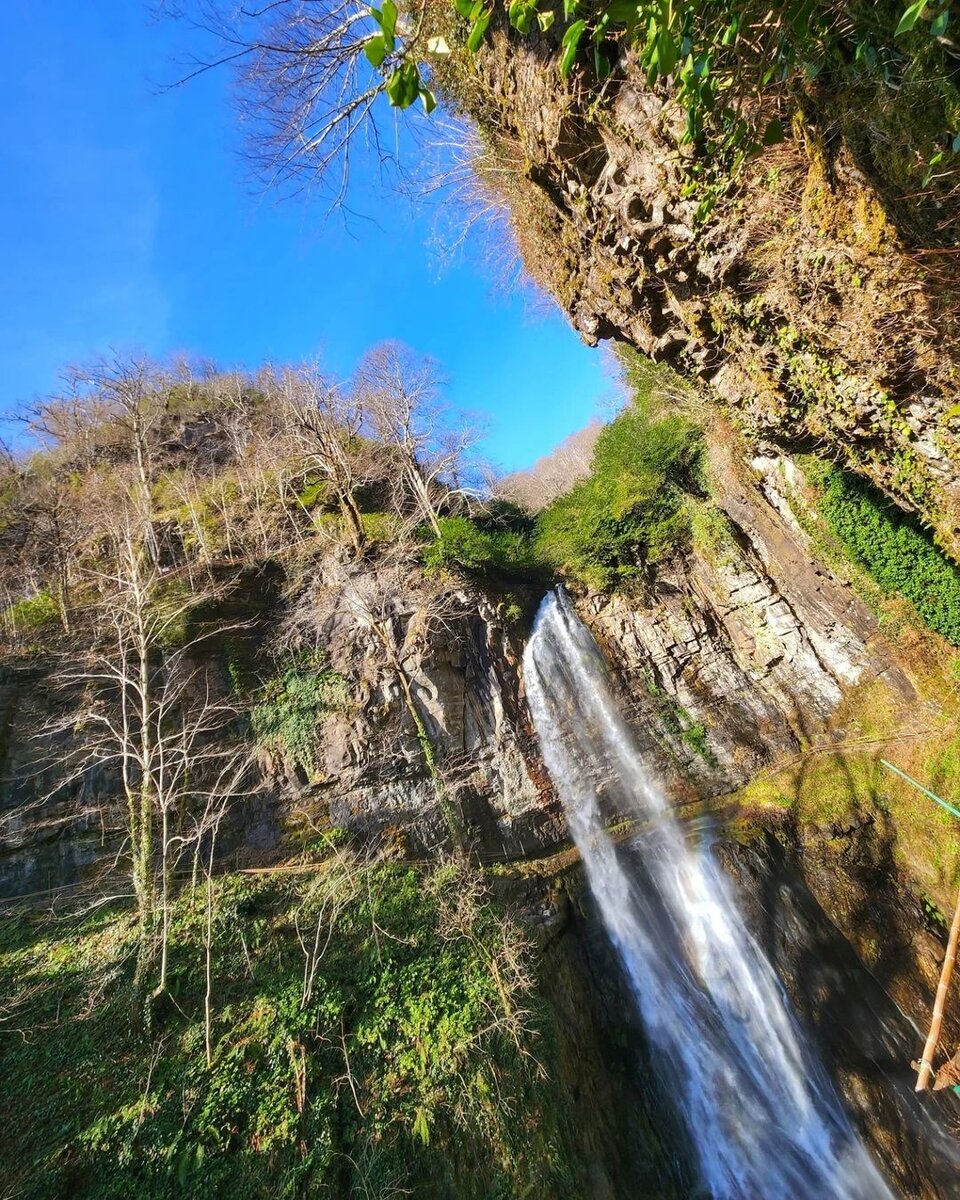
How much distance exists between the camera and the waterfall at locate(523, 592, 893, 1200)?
6.68 m

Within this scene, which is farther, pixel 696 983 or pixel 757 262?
pixel 696 983

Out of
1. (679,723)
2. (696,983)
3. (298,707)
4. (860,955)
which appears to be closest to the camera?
(860,955)

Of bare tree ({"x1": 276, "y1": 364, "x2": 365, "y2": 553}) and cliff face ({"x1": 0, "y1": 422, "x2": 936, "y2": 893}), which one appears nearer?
cliff face ({"x1": 0, "y1": 422, "x2": 936, "y2": 893})

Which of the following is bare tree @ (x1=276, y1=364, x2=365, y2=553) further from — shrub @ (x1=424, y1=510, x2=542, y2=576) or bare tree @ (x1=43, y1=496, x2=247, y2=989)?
bare tree @ (x1=43, y1=496, x2=247, y2=989)

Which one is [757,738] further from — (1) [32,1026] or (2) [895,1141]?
(1) [32,1026]

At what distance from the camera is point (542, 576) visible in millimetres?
13695

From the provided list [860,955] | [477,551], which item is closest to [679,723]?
[860,955]

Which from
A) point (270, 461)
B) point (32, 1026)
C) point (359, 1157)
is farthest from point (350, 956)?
point (270, 461)

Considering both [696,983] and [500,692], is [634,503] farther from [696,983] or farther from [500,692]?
[696,983]

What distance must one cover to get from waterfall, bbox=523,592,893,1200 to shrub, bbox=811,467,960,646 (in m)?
5.48

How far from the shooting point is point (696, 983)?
8.30m

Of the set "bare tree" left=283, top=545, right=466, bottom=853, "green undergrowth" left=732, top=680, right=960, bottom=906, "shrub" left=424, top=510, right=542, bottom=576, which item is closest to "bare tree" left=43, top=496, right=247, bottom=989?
"bare tree" left=283, top=545, right=466, bottom=853

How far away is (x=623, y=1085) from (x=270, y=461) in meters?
16.3

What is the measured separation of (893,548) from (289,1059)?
1121cm
